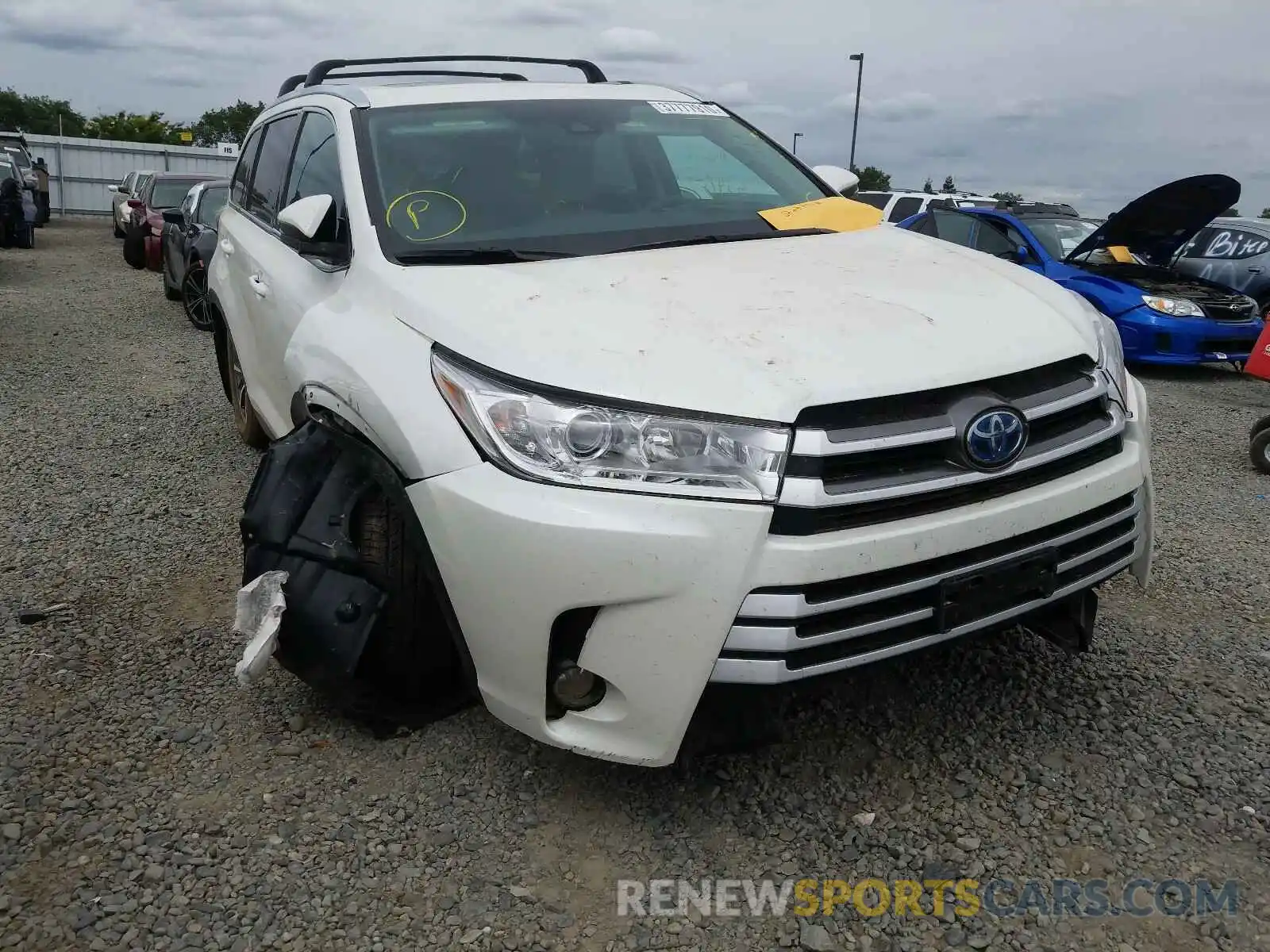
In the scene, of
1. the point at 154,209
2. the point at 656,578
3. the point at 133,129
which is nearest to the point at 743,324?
the point at 656,578

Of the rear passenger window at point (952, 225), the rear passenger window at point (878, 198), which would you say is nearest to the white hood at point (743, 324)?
the rear passenger window at point (952, 225)

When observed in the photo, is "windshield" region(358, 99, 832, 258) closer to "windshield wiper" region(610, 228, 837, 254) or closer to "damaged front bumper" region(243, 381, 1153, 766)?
"windshield wiper" region(610, 228, 837, 254)

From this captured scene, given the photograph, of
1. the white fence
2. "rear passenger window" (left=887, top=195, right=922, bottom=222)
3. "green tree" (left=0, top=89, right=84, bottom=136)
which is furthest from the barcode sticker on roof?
"green tree" (left=0, top=89, right=84, bottom=136)

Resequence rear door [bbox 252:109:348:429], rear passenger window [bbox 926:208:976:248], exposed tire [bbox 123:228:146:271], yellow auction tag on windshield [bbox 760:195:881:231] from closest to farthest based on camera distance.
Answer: rear door [bbox 252:109:348:429] < yellow auction tag on windshield [bbox 760:195:881:231] < rear passenger window [bbox 926:208:976:248] < exposed tire [bbox 123:228:146:271]

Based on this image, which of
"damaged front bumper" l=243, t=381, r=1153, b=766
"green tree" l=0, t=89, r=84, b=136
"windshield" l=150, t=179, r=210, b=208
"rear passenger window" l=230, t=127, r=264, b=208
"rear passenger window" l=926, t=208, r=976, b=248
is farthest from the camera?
"green tree" l=0, t=89, r=84, b=136

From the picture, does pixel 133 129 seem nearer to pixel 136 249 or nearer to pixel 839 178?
pixel 136 249

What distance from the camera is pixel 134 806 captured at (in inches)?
103

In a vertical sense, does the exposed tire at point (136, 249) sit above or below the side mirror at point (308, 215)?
below

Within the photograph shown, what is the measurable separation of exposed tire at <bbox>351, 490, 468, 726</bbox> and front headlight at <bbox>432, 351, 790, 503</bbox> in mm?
485

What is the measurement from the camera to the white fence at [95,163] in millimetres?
31828

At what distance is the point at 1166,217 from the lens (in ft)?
26.1

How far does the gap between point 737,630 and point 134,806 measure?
5.17 ft

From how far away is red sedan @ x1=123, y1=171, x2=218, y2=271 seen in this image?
1468cm

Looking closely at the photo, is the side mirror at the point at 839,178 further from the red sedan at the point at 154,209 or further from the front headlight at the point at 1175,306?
the red sedan at the point at 154,209
